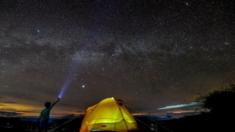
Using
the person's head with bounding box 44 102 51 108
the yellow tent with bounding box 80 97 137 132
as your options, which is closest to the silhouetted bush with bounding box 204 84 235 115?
the yellow tent with bounding box 80 97 137 132

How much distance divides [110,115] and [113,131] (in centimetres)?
137

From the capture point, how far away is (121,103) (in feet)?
43.1

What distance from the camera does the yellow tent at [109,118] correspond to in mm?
12398

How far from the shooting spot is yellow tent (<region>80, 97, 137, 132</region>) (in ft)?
Result: 40.7

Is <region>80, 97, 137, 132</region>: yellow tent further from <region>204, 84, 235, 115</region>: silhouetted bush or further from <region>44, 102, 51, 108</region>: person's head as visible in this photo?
<region>204, 84, 235, 115</region>: silhouetted bush

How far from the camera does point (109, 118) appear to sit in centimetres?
1277

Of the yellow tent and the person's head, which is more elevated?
the person's head

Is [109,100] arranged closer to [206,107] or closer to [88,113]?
[88,113]

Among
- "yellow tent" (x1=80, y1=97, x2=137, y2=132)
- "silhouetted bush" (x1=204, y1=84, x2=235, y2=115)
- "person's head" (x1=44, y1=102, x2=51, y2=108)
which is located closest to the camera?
"person's head" (x1=44, y1=102, x2=51, y2=108)

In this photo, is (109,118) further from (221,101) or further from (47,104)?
(221,101)

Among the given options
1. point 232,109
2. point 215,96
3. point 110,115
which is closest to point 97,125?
point 110,115

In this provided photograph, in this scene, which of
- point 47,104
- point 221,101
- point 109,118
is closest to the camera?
point 47,104

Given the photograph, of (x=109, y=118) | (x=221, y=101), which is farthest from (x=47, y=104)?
(x=221, y=101)

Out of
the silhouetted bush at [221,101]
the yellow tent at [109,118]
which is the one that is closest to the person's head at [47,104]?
the yellow tent at [109,118]
